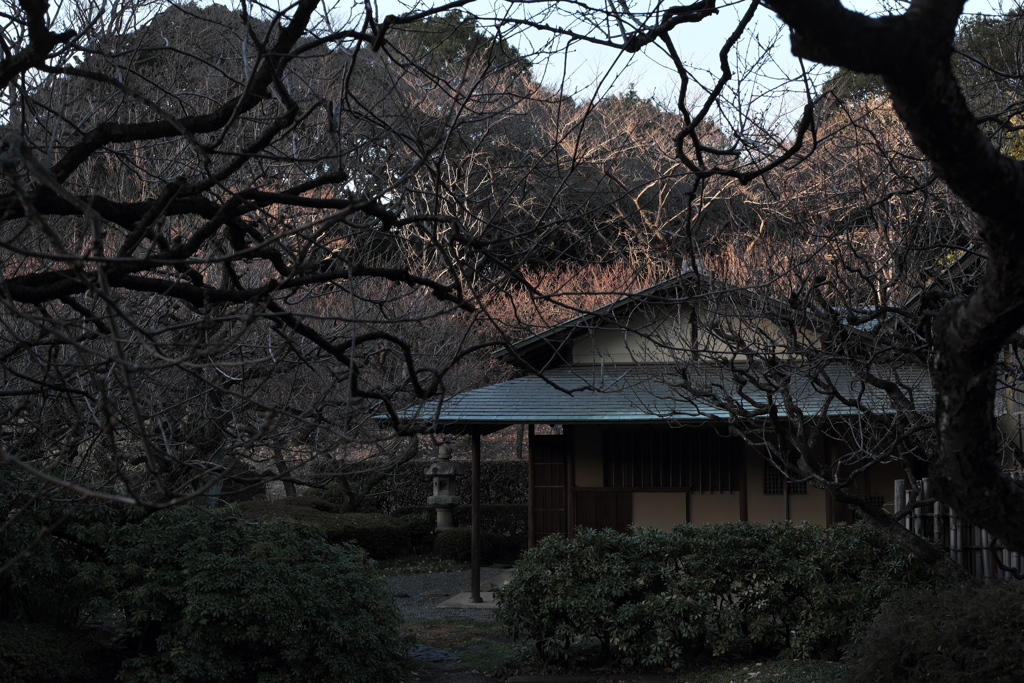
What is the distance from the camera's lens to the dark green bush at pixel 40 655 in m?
7.68

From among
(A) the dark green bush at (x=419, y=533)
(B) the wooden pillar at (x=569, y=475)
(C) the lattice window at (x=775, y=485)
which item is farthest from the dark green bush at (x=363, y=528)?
(C) the lattice window at (x=775, y=485)

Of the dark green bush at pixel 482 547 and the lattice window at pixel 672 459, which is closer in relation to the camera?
the lattice window at pixel 672 459

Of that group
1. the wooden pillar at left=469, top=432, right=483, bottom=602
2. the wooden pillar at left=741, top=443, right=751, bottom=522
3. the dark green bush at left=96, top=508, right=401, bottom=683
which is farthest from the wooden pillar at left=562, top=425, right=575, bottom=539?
the dark green bush at left=96, top=508, right=401, bottom=683

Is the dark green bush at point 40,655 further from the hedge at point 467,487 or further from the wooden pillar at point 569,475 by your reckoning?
the hedge at point 467,487

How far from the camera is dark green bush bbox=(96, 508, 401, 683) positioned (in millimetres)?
8234

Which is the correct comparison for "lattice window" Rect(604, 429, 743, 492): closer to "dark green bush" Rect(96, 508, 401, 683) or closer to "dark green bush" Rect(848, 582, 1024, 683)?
"dark green bush" Rect(96, 508, 401, 683)

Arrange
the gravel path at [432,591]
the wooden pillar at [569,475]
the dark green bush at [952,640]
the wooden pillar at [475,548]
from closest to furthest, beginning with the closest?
the dark green bush at [952,640], the gravel path at [432,591], the wooden pillar at [475,548], the wooden pillar at [569,475]

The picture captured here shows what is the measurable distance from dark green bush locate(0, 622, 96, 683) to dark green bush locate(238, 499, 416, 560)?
10.0 meters

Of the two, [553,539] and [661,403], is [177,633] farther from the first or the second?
[661,403]

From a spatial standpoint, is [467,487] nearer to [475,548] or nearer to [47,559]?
[475,548]

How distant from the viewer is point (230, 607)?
8234 mm

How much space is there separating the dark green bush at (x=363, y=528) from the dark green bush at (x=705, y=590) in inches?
376

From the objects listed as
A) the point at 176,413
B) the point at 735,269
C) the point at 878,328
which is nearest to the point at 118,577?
the point at 176,413

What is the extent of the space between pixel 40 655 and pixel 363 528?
12.8m
